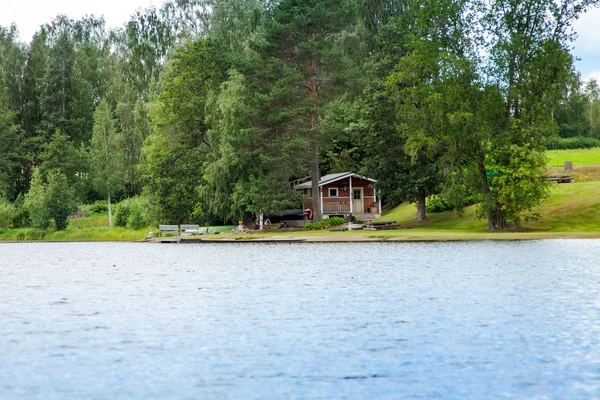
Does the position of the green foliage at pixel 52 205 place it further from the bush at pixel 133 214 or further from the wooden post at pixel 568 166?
the wooden post at pixel 568 166

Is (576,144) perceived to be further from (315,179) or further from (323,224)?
(323,224)

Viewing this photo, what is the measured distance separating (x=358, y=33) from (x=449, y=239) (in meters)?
33.2

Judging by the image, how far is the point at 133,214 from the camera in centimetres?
7856

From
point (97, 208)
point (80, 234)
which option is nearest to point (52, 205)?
point (80, 234)

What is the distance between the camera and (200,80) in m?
73.3

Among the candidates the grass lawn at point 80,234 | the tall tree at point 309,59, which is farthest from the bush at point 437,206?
the grass lawn at point 80,234

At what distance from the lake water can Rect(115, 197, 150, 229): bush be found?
48625 mm

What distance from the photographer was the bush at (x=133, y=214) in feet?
247

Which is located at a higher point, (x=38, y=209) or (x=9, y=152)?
(x=9, y=152)

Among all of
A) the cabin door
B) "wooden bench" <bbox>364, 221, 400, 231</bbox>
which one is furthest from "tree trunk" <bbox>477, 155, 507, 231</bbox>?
the cabin door

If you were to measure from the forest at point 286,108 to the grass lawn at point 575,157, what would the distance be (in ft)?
24.6

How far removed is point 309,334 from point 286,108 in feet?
164

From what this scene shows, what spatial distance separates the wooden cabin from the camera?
73.6 metres

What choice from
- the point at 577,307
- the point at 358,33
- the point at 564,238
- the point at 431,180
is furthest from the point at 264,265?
the point at 358,33
